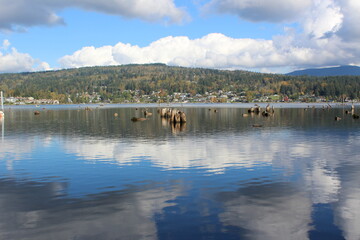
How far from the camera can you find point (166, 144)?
43.7 m

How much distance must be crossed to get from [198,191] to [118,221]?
6.42m

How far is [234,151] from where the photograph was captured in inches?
1480

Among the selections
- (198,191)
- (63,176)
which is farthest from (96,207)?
(63,176)

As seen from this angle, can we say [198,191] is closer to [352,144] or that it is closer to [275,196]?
[275,196]

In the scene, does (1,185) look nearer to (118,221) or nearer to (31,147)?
(118,221)

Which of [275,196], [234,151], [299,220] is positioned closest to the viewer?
[299,220]

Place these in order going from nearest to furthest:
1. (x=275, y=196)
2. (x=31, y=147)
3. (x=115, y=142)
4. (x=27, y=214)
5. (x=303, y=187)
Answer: (x=27, y=214) → (x=275, y=196) → (x=303, y=187) → (x=31, y=147) → (x=115, y=142)

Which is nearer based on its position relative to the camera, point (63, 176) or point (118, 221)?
point (118, 221)

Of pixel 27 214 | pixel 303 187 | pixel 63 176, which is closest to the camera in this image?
pixel 27 214

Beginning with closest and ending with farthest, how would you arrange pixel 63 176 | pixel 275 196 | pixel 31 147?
pixel 275 196, pixel 63 176, pixel 31 147

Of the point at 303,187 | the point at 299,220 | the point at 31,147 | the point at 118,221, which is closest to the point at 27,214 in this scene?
the point at 118,221

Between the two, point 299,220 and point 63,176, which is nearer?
point 299,220

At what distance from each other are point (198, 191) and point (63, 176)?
11.2 meters

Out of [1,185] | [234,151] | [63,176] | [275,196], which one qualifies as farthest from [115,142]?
[275,196]
